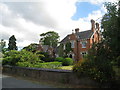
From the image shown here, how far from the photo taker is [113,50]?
27.8 feet

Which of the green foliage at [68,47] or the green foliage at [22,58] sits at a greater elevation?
the green foliage at [68,47]

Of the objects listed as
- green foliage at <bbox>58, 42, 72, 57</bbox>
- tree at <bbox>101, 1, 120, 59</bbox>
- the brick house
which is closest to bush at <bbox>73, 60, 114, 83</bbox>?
tree at <bbox>101, 1, 120, 59</bbox>

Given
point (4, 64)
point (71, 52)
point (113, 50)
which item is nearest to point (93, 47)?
point (113, 50)

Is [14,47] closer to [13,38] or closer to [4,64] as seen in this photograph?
[13,38]

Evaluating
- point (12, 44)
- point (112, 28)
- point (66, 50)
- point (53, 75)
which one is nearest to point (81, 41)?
point (66, 50)

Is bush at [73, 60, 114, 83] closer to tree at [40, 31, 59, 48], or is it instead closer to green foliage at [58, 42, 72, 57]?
green foliage at [58, 42, 72, 57]

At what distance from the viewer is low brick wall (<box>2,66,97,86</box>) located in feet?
34.1

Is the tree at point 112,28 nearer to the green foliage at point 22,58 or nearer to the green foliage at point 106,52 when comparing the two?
the green foliage at point 106,52

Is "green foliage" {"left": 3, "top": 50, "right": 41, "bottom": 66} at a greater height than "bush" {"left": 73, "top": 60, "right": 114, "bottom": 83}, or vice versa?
"green foliage" {"left": 3, "top": 50, "right": 41, "bottom": 66}

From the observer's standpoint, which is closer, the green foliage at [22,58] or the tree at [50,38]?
the green foliage at [22,58]

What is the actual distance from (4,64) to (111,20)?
770 inches

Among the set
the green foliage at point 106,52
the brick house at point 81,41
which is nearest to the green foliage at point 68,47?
the brick house at point 81,41

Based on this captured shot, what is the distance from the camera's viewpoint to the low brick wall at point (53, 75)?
10.4 meters

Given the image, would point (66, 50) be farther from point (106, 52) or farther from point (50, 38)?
point (50, 38)
